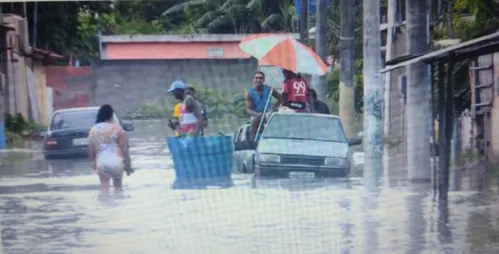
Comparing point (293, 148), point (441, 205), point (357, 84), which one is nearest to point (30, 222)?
point (293, 148)

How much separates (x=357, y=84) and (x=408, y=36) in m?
1.36

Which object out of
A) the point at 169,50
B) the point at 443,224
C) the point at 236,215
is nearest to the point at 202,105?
the point at 169,50

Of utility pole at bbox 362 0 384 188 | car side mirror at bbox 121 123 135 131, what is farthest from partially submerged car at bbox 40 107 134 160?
utility pole at bbox 362 0 384 188

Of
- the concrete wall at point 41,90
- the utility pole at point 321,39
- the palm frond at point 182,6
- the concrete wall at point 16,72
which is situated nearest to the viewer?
the palm frond at point 182,6

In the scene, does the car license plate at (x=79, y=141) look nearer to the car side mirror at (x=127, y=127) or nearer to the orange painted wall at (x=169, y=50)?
the orange painted wall at (x=169, y=50)

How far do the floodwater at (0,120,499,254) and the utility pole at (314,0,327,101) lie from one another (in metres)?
1.03

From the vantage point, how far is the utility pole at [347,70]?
1255 cm

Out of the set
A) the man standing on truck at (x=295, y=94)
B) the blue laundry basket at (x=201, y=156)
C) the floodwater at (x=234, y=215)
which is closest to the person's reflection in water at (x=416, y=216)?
the floodwater at (x=234, y=215)

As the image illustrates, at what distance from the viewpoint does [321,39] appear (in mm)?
13039

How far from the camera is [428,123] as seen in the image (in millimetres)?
11953

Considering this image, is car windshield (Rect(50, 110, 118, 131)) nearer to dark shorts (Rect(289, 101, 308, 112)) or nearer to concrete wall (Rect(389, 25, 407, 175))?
dark shorts (Rect(289, 101, 308, 112))

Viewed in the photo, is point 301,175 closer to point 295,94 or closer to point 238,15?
point 295,94

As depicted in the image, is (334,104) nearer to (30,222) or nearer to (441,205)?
(441,205)

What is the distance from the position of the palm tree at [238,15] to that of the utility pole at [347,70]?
85 cm
